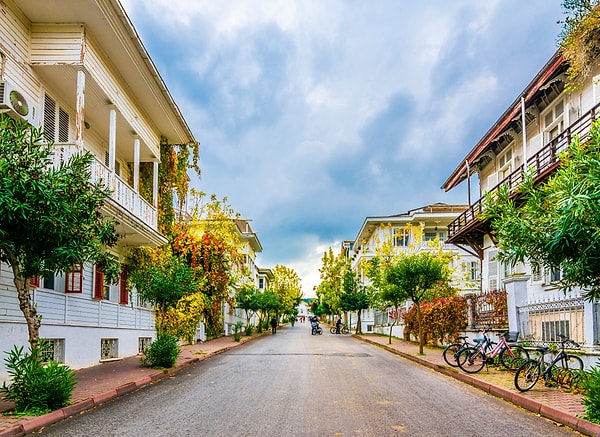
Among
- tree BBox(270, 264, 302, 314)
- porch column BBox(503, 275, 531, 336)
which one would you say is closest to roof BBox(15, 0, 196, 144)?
porch column BBox(503, 275, 531, 336)

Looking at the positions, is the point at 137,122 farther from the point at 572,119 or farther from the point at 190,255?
the point at 572,119

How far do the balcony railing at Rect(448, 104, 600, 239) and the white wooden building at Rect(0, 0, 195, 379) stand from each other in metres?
9.69

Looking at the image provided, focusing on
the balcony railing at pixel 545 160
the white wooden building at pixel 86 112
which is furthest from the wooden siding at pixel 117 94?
the balcony railing at pixel 545 160

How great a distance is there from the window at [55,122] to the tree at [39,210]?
5.37 m

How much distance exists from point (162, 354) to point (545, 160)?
585 inches

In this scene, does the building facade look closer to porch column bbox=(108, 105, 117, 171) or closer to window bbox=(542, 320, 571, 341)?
window bbox=(542, 320, 571, 341)

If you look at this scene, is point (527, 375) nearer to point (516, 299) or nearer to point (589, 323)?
point (589, 323)

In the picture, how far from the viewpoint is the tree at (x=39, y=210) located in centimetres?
820

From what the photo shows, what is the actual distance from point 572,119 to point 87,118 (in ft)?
50.2

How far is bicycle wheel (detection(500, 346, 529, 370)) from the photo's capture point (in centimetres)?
1449

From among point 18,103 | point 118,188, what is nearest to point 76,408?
point 18,103

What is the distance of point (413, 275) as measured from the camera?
2139cm

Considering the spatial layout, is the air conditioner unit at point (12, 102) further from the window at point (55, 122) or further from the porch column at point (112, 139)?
the porch column at point (112, 139)

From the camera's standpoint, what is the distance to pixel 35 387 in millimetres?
8852
